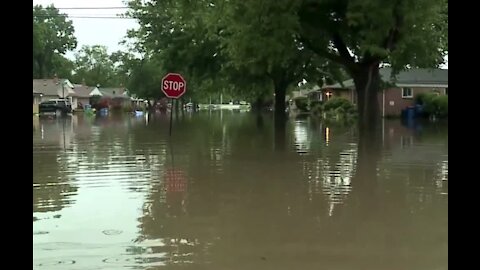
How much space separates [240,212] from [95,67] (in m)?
122

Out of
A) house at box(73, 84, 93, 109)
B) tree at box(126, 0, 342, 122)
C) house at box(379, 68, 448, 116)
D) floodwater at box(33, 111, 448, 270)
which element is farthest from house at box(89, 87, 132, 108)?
floodwater at box(33, 111, 448, 270)

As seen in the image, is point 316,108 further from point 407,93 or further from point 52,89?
point 52,89

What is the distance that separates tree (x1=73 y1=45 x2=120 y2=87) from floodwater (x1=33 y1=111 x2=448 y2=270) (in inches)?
4273

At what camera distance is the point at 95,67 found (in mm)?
124938

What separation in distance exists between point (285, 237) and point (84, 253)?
2.13 m

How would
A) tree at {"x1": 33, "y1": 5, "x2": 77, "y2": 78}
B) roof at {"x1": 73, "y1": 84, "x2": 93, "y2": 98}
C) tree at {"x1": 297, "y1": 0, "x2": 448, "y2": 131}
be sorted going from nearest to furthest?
1. tree at {"x1": 297, "y1": 0, "x2": 448, "y2": 131}
2. roof at {"x1": 73, "y1": 84, "x2": 93, "y2": 98}
3. tree at {"x1": 33, "y1": 5, "x2": 77, "y2": 78}

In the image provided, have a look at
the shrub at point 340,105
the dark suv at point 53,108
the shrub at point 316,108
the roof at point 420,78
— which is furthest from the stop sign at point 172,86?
the dark suv at point 53,108

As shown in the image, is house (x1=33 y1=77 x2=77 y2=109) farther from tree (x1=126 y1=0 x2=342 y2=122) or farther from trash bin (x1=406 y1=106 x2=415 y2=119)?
trash bin (x1=406 y1=106 x2=415 y2=119)

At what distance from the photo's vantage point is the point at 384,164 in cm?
1316

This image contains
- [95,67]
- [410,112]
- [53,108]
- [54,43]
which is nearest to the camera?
[410,112]

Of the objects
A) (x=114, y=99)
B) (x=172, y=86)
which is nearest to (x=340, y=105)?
(x=172, y=86)

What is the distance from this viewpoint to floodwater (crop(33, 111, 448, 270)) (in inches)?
221

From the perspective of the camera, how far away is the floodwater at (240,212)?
5625mm

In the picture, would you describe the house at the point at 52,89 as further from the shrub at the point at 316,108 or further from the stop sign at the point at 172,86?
the stop sign at the point at 172,86
